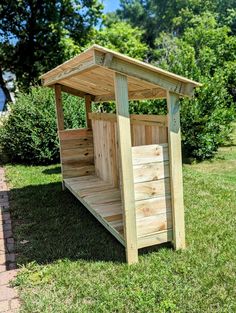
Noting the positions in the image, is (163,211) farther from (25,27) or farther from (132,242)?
(25,27)

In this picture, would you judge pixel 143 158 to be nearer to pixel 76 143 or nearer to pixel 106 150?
pixel 106 150

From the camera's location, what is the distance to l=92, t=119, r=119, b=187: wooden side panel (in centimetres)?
452

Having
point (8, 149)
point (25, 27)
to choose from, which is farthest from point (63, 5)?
point (8, 149)

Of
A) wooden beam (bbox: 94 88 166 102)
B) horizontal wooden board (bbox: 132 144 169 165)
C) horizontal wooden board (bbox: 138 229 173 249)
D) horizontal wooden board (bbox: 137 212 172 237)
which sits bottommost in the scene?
horizontal wooden board (bbox: 138 229 173 249)

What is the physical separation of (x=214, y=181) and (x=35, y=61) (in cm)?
935

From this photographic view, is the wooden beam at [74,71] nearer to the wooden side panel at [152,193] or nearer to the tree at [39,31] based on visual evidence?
the wooden side panel at [152,193]

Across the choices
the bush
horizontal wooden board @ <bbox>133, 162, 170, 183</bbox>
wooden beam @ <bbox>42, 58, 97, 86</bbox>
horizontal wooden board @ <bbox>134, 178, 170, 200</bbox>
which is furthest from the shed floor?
the bush

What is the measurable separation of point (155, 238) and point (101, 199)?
1164 millimetres

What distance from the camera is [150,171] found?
9.75 feet

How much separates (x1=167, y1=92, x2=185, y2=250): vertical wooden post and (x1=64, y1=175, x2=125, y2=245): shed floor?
0.55 metres

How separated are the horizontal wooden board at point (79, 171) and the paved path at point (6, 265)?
1034 millimetres

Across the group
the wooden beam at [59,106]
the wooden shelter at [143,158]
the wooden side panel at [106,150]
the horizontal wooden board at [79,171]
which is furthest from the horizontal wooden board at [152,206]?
the wooden beam at [59,106]

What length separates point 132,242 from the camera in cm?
294

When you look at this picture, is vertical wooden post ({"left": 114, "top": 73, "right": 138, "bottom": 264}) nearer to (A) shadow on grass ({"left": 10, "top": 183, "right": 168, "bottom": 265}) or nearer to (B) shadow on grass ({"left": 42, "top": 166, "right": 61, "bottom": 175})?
(A) shadow on grass ({"left": 10, "top": 183, "right": 168, "bottom": 265})
